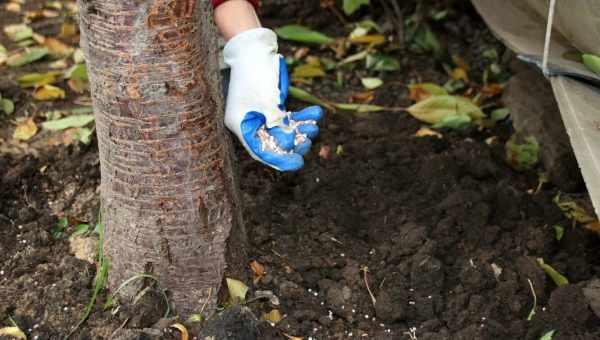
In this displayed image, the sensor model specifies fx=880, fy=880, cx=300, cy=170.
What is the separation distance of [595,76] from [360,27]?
1.38 metres

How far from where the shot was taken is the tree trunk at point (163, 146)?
1.70 m

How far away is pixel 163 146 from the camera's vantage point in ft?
5.86

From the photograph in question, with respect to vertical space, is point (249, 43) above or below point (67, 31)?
above

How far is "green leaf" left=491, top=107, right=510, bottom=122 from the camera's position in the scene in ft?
9.65

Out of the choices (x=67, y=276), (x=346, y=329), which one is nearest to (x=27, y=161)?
(x=67, y=276)

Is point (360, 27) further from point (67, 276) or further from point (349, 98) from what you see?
A: point (67, 276)

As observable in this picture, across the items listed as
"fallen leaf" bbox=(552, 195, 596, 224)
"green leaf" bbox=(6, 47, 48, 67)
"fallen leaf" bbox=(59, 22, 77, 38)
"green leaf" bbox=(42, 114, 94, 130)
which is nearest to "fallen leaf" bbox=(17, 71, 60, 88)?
"green leaf" bbox=(6, 47, 48, 67)

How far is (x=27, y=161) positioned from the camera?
7.97 ft

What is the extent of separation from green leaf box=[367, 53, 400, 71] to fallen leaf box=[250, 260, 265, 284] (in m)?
1.27

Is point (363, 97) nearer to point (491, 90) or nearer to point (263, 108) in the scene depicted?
point (491, 90)

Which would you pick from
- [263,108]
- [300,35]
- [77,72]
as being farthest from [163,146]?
[300,35]

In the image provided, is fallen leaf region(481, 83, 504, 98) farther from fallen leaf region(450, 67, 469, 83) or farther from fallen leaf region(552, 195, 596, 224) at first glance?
fallen leaf region(552, 195, 596, 224)

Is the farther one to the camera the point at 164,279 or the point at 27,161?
the point at 27,161

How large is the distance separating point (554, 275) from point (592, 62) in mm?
534
